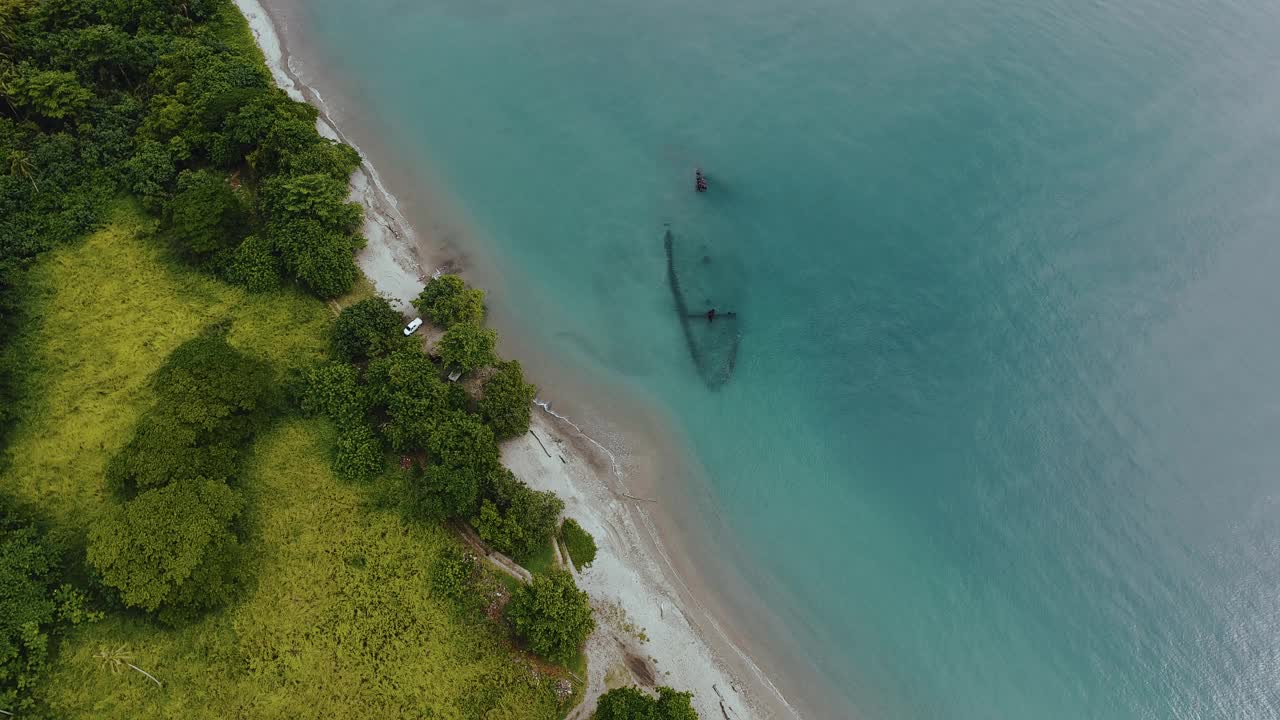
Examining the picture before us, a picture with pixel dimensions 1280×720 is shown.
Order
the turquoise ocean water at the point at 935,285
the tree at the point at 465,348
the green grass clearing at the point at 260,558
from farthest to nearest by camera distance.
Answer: the tree at the point at 465,348 < the turquoise ocean water at the point at 935,285 < the green grass clearing at the point at 260,558

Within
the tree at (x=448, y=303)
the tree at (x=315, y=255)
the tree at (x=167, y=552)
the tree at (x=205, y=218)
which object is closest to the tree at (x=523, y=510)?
the tree at (x=448, y=303)

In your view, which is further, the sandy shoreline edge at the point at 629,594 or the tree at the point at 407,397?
the tree at the point at 407,397

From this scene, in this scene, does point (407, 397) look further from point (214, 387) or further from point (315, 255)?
point (315, 255)

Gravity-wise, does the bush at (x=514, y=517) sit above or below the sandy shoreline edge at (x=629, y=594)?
above

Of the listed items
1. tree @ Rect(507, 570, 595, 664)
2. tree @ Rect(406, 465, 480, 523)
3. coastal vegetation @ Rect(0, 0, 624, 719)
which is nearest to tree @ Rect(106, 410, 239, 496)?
coastal vegetation @ Rect(0, 0, 624, 719)

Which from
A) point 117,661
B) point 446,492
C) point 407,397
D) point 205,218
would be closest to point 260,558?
point 117,661

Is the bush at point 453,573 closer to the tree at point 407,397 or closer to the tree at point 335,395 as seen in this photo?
the tree at point 407,397

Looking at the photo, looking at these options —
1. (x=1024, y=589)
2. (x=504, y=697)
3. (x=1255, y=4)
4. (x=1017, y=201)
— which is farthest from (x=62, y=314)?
(x=1255, y=4)

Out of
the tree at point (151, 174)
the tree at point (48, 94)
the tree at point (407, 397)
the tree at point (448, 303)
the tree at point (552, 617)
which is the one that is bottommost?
the tree at point (552, 617)
